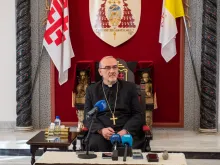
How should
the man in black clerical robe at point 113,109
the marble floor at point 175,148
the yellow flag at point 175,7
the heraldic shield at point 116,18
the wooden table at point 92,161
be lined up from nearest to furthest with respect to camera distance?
the wooden table at point 92,161, the man in black clerical robe at point 113,109, the marble floor at point 175,148, the yellow flag at point 175,7, the heraldic shield at point 116,18

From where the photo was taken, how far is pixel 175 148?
4.91 m

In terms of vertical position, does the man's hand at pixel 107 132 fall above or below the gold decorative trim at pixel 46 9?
below

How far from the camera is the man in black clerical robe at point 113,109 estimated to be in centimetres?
392

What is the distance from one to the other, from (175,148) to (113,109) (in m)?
1.23

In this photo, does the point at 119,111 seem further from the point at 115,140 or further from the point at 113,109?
the point at 115,140

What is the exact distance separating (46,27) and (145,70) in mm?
1501

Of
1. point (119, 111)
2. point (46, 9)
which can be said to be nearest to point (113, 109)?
→ point (119, 111)

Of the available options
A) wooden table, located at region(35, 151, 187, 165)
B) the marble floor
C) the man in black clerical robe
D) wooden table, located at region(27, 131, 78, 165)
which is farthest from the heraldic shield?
wooden table, located at region(35, 151, 187, 165)

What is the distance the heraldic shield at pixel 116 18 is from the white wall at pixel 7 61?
117 centimetres

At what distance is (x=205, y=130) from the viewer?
226 inches

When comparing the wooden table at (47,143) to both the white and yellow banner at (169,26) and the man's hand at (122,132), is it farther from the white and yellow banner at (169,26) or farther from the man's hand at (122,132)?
the white and yellow banner at (169,26)

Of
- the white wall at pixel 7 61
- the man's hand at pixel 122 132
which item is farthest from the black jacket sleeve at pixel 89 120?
the white wall at pixel 7 61

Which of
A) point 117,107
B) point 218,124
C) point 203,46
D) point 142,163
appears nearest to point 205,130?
point 218,124

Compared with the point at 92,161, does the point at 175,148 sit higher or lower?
lower
